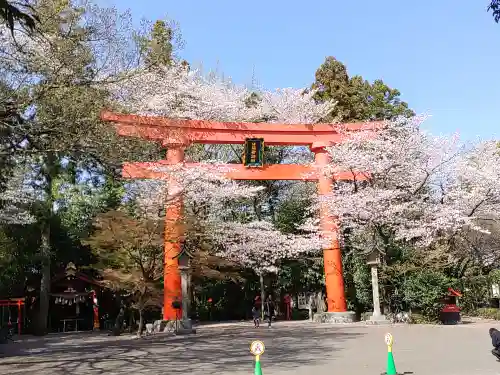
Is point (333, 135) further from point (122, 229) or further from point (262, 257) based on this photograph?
point (122, 229)

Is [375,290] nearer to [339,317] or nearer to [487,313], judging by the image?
[339,317]

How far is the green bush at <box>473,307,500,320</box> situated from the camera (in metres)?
21.5

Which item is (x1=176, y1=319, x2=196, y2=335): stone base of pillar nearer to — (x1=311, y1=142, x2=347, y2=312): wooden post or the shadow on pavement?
the shadow on pavement

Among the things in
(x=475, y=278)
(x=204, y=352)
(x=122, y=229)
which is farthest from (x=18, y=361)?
(x=475, y=278)

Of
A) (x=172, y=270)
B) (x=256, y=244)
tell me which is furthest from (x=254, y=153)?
(x=172, y=270)

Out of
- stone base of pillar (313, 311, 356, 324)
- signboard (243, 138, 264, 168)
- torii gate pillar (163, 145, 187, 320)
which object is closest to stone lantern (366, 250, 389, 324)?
stone base of pillar (313, 311, 356, 324)

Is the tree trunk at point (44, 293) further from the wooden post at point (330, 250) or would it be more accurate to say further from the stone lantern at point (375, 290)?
the stone lantern at point (375, 290)

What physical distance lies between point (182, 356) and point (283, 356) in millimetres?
2398

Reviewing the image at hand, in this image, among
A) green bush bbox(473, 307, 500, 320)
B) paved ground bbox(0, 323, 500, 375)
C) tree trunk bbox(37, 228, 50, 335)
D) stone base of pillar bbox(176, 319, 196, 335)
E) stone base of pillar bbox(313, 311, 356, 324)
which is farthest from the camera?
→ green bush bbox(473, 307, 500, 320)

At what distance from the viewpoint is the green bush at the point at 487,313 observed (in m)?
21.5

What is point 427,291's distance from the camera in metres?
19.2

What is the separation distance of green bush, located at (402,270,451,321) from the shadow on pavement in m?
4.63

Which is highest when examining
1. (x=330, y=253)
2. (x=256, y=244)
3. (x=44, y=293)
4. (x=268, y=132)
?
(x=268, y=132)

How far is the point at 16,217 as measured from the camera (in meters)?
21.7
